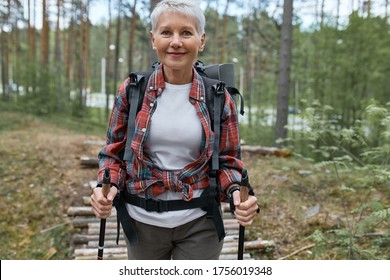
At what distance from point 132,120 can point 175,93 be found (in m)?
0.23

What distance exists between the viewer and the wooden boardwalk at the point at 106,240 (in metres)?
3.93

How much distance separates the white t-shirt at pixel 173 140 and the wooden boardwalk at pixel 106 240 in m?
2.32

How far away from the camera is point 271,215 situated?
504 centimetres

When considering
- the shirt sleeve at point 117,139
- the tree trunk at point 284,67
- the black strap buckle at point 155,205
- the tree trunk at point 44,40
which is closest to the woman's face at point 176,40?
the shirt sleeve at point 117,139

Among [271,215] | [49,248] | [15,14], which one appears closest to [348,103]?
[271,215]

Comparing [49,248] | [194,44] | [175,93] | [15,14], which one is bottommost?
[49,248]

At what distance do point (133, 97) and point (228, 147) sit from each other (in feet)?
1.62

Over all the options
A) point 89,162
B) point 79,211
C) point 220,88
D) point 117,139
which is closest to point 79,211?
point 79,211

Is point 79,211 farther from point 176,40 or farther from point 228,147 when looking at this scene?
point 176,40

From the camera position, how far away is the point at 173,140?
1671mm

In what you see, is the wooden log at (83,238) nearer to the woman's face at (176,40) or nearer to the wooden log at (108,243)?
the wooden log at (108,243)

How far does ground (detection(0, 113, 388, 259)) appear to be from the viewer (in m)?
4.45
